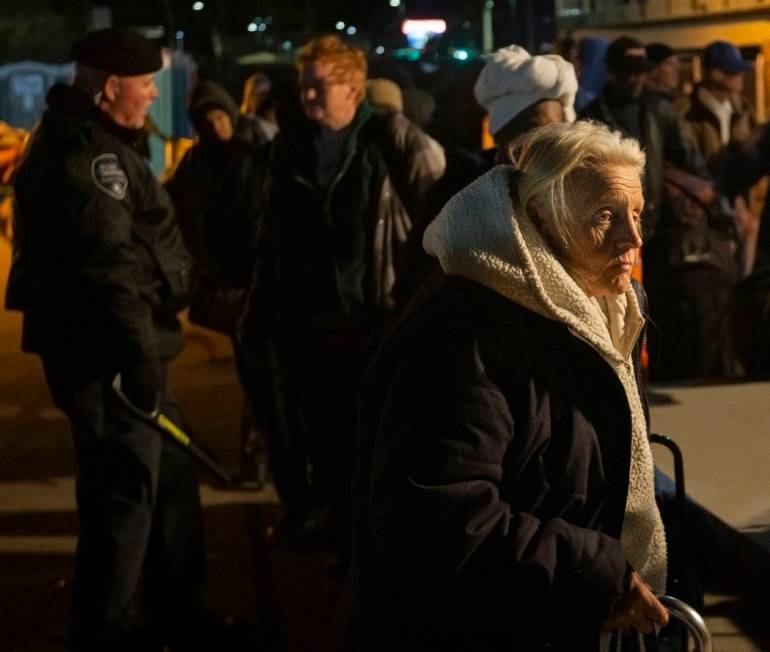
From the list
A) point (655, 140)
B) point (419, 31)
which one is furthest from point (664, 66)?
point (419, 31)

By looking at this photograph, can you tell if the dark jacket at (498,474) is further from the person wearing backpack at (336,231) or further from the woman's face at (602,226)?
the person wearing backpack at (336,231)

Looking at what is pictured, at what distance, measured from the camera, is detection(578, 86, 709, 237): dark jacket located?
7.36 m

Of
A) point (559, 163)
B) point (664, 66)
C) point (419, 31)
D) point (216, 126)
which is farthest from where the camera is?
point (419, 31)

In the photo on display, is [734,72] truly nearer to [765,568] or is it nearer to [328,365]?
[328,365]

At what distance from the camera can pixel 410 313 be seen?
2627 millimetres

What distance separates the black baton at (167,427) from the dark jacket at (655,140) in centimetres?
280

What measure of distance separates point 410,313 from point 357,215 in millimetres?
3205

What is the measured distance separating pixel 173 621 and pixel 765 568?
6.23 feet

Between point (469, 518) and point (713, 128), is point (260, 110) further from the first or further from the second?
point (469, 518)

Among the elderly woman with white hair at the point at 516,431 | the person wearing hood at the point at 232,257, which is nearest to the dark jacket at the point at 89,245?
the person wearing hood at the point at 232,257

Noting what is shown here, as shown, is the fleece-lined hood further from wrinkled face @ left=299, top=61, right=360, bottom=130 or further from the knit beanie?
wrinkled face @ left=299, top=61, right=360, bottom=130

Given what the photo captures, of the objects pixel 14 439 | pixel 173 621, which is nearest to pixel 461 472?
pixel 173 621

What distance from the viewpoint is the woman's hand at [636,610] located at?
2531mm

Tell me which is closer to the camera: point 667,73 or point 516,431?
point 516,431
